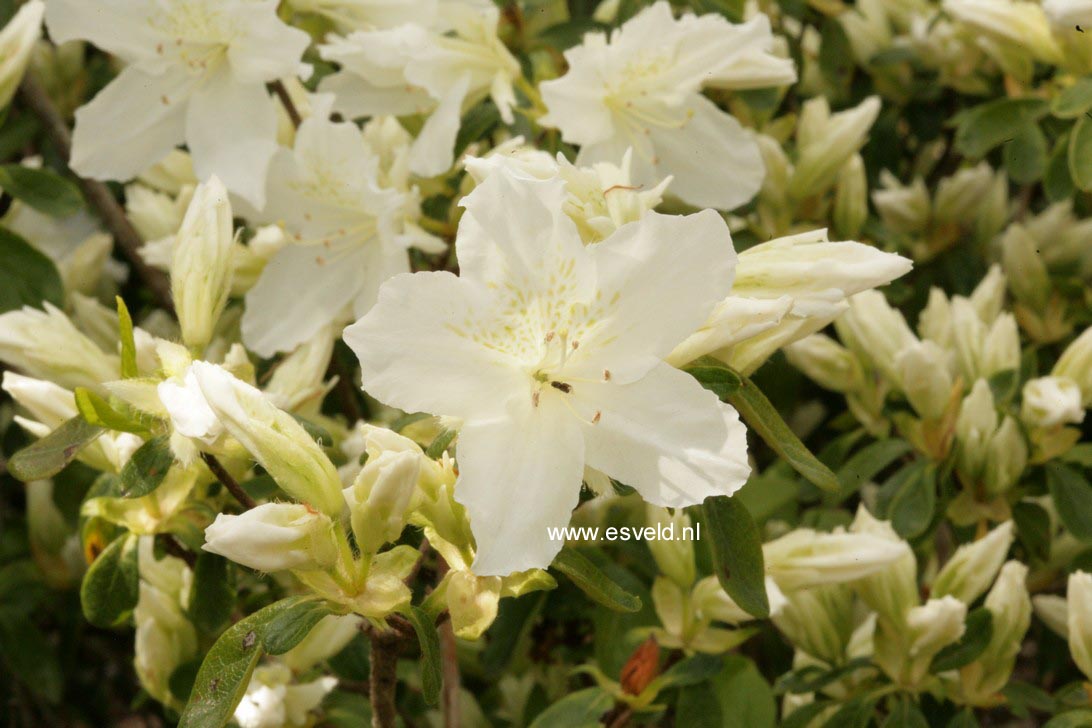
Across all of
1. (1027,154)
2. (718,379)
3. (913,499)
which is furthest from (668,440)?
(1027,154)

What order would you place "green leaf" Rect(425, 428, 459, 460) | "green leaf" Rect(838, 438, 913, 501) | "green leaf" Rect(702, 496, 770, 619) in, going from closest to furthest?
"green leaf" Rect(425, 428, 459, 460)
"green leaf" Rect(702, 496, 770, 619)
"green leaf" Rect(838, 438, 913, 501)

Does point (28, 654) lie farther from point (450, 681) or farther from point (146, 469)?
point (146, 469)

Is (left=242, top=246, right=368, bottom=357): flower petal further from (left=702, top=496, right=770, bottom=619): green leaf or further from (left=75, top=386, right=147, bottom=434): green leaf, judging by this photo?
(left=702, top=496, right=770, bottom=619): green leaf

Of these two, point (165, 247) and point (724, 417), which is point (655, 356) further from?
point (165, 247)

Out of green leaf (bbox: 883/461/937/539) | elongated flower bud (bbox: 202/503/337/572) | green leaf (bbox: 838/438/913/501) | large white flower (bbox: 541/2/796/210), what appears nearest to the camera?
elongated flower bud (bbox: 202/503/337/572)

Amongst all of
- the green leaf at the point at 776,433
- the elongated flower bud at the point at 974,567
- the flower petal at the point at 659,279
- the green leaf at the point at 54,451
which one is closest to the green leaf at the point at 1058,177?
the elongated flower bud at the point at 974,567

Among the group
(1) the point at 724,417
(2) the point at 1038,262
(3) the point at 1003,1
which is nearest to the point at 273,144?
(1) the point at 724,417

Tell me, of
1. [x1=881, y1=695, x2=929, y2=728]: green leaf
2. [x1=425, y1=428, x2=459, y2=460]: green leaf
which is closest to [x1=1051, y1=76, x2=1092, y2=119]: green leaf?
[x1=881, y1=695, x2=929, y2=728]: green leaf
